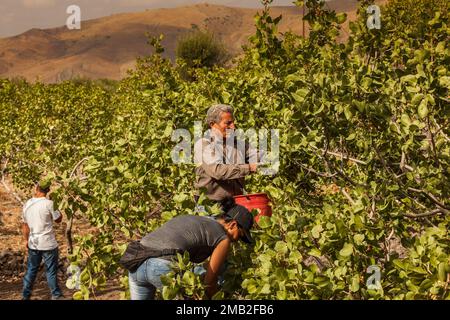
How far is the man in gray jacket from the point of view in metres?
4.10

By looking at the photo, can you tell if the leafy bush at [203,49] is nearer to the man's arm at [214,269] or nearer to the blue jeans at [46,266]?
the blue jeans at [46,266]

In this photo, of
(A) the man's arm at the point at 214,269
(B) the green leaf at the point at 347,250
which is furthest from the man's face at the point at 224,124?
(B) the green leaf at the point at 347,250

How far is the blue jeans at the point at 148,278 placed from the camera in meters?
3.43

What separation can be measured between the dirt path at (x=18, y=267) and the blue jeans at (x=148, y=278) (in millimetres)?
4952

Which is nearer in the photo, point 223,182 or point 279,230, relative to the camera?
point 279,230

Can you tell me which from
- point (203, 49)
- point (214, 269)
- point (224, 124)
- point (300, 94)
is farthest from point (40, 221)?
point (203, 49)

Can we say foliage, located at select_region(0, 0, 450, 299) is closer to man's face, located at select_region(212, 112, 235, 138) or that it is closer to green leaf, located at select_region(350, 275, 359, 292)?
green leaf, located at select_region(350, 275, 359, 292)

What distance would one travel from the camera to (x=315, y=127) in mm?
4340

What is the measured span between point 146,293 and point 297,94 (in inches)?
57.3

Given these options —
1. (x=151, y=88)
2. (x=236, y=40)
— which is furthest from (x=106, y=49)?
(x=151, y=88)

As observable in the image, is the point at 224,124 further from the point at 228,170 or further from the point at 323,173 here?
the point at 323,173

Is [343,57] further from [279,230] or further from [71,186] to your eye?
[71,186]
